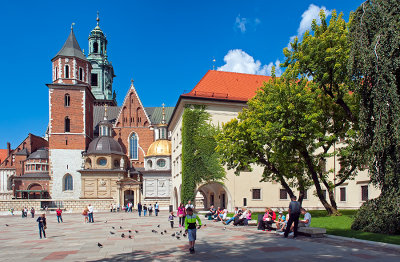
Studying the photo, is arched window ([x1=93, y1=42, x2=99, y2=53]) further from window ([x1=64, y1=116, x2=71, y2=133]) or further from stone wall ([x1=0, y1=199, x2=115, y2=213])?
stone wall ([x1=0, y1=199, x2=115, y2=213])

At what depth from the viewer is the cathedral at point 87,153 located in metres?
59.3

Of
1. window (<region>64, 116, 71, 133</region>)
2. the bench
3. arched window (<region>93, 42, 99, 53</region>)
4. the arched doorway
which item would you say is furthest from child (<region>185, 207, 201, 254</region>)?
arched window (<region>93, 42, 99, 53</region>)

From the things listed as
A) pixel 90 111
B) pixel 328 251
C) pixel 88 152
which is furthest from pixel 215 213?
pixel 90 111

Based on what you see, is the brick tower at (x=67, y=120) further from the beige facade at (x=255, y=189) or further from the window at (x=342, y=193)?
the window at (x=342, y=193)

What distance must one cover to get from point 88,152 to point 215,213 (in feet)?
132

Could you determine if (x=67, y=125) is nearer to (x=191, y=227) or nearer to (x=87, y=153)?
(x=87, y=153)

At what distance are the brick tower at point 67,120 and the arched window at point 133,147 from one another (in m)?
8.81

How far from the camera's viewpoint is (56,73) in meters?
64.4

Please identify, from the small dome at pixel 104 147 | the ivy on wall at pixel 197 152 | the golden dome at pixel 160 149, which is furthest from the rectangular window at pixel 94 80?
the ivy on wall at pixel 197 152

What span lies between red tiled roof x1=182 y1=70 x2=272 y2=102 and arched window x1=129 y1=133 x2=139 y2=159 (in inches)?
1415

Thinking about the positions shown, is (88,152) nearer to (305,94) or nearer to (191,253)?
(305,94)

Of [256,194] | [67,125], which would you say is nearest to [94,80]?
[67,125]

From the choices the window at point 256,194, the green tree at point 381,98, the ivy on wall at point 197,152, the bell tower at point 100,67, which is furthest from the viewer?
the bell tower at point 100,67

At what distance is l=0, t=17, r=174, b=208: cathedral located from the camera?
2334 inches
